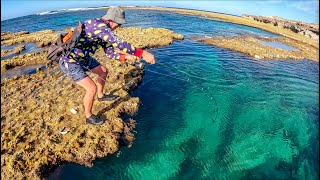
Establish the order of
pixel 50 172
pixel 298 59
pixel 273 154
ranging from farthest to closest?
pixel 298 59 < pixel 273 154 < pixel 50 172

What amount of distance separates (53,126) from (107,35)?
4629mm

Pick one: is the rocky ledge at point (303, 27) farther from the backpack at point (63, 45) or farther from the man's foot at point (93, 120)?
the backpack at point (63, 45)

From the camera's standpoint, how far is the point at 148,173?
7.92 m

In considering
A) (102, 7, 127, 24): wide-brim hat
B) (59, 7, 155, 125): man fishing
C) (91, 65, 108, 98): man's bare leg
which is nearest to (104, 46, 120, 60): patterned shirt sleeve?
(59, 7, 155, 125): man fishing

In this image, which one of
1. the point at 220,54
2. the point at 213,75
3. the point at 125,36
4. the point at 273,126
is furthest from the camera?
the point at 125,36

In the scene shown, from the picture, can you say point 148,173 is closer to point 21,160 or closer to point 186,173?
point 186,173

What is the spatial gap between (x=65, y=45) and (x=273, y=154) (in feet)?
28.0

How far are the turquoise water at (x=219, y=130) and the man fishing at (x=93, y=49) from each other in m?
2.39

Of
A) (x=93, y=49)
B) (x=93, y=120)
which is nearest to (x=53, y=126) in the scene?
(x=93, y=120)

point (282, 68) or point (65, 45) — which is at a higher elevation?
point (65, 45)

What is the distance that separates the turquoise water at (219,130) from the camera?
8117 millimetres

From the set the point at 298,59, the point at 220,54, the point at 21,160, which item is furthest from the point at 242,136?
the point at 298,59

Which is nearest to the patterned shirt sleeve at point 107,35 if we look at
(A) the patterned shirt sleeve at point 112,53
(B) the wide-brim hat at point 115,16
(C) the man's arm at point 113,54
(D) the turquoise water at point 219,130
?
(B) the wide-brim hat at point 115,16

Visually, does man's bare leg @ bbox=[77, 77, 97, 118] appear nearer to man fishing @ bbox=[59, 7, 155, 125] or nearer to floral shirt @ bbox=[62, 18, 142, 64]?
man fishing @ bbox=[59, 7, 155, 125]
